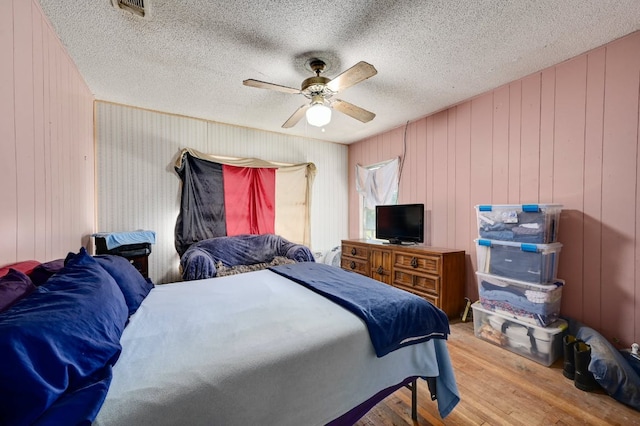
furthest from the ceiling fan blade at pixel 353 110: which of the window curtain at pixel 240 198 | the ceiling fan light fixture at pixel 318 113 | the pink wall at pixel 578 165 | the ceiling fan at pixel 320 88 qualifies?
the window curtain at pixel 240 198

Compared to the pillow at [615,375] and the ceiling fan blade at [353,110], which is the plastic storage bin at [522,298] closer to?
the pillow at [615,375]

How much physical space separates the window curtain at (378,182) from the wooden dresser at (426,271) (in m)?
0.97

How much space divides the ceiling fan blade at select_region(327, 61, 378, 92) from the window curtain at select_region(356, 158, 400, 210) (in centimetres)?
221

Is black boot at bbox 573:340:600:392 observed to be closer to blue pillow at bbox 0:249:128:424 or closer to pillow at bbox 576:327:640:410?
pillow at bbox 576:327:640:410

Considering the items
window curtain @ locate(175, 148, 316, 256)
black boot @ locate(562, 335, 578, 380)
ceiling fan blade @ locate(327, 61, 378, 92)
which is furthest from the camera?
window curtain @ locate(175, 148, 316, 256)

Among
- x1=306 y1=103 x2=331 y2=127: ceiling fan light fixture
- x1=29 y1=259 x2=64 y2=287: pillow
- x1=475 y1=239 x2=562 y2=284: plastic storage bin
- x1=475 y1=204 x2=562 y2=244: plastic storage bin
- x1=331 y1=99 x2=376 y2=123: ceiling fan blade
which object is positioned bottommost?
x1=475 y1=239 x2=562 y2=284: plastic storage bin

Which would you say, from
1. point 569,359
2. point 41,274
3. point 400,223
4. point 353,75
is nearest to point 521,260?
point 569,359

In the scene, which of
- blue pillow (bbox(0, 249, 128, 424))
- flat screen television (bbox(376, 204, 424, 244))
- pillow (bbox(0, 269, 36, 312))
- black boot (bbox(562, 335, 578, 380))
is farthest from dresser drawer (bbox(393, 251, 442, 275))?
pillow (bbox(0, 269, 36, 312))

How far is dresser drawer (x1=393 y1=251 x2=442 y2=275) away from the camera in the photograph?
290cm

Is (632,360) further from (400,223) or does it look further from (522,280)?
(400,223)

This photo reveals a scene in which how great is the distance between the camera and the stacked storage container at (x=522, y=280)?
215 centimetres

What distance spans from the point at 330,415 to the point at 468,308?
8.16 ft

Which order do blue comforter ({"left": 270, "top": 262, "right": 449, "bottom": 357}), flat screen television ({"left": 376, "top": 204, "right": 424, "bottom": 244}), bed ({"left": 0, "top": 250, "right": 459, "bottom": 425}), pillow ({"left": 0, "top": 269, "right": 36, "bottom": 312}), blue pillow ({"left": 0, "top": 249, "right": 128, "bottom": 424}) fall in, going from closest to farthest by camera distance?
blue pillow ({"left": 0, "top": 249, "right": 128, "bottom": 424})
bed ({"left": 0, "top": 250, "right": 459, "bottom": 425})
pillow ({"left": 0, "top": 269, "right": 36, "bottom": 312})
blue comforter ({"left": 270, "top": 262, "right": 449, "bottom": 357})
flat screen television ({"left": 376, "top": 204, "right": 424, "bottom": 244})

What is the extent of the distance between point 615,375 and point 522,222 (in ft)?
3.75
